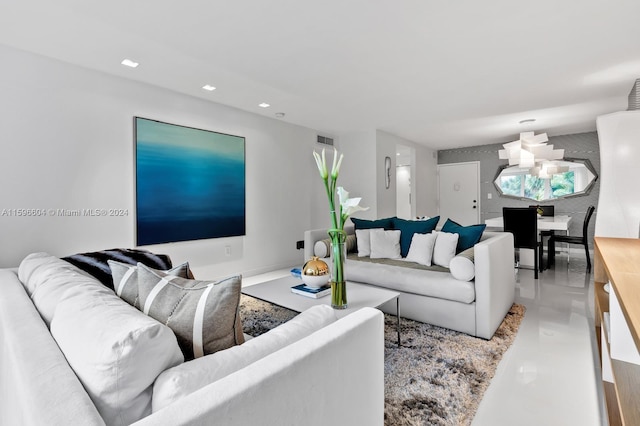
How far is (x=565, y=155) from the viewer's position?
6266 mm

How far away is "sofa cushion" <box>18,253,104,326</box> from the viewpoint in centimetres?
106

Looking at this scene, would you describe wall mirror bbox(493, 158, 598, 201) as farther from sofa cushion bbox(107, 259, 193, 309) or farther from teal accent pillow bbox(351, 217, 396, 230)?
sofa cushion bbox(107, 259, 193, 309)

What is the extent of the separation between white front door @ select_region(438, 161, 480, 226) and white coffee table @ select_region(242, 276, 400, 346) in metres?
5.95

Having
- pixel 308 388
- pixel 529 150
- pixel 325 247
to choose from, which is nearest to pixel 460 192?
pixel 529 150

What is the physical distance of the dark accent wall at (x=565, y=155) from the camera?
6.06 m

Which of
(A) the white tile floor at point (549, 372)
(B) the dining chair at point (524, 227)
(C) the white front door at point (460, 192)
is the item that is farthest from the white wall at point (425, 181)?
(A) the white tile floor at point (549, 372)

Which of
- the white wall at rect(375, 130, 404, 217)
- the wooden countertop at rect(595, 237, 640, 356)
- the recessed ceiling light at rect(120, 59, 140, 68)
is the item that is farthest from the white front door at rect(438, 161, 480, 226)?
the recessed ceiling light at rect(120, 59, 140, 68)

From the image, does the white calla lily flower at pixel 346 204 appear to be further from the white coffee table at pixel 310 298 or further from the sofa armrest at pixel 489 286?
the sofa armrest at pixel 489 286

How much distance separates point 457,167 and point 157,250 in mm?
6641

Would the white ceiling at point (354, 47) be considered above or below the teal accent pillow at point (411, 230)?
above

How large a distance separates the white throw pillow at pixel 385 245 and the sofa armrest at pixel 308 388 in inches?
91.6

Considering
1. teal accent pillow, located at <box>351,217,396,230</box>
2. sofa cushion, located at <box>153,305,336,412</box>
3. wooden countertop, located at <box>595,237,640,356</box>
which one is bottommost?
sofa cushion, located at <box>153,305,336,412</box>

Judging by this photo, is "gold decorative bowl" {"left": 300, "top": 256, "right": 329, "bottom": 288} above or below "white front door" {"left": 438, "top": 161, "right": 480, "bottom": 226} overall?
below

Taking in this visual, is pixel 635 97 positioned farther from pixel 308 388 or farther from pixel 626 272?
pixel 308 388
